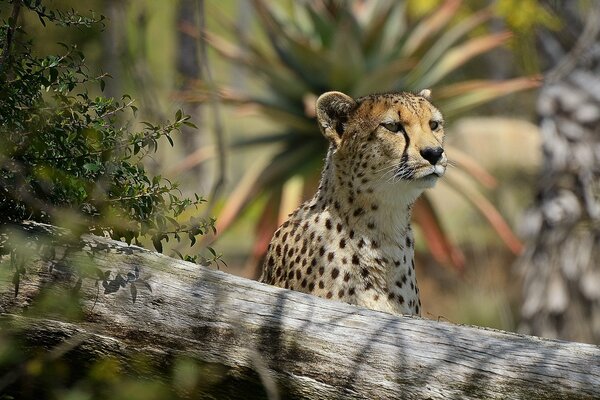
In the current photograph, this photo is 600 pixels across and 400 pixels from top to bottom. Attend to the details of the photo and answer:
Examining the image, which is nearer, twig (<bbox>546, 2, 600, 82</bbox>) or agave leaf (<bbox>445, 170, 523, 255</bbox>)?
twig (<bbox>546, 2, 600, 82</bbox>)

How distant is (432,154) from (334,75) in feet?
19.6

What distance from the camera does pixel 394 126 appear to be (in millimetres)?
5727

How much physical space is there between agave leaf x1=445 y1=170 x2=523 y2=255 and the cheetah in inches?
226

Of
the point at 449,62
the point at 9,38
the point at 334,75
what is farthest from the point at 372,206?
the point at 449,62

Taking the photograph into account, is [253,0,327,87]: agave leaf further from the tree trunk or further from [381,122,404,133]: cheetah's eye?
the tree trunk

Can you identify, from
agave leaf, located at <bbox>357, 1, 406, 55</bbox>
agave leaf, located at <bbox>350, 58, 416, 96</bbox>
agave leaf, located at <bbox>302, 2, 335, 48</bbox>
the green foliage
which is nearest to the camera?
the green foliage

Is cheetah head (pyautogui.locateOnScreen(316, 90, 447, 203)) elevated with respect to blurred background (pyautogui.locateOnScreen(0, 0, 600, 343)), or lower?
lower

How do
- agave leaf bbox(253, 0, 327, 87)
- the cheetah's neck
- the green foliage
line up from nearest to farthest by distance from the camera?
the green foliage, the cheetah's neck, agave leaf bbox(253, 0, 327, 87)

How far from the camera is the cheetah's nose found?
17.9ft

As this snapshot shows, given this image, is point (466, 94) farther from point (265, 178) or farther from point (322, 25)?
point (265, 178)

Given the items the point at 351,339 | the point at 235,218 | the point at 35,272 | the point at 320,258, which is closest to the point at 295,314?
the point at 351,339

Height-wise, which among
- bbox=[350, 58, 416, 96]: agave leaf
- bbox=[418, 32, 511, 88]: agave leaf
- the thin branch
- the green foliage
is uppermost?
bbox=[418, 32, 511, 88]: agave leaf

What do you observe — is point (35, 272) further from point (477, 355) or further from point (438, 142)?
point (438, 142)

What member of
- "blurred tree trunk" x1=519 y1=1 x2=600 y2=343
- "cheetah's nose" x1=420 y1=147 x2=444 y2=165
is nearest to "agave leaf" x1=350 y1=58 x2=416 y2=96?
"blurred tree trunk" x1=519 y1=1 x2=600 y2=343
